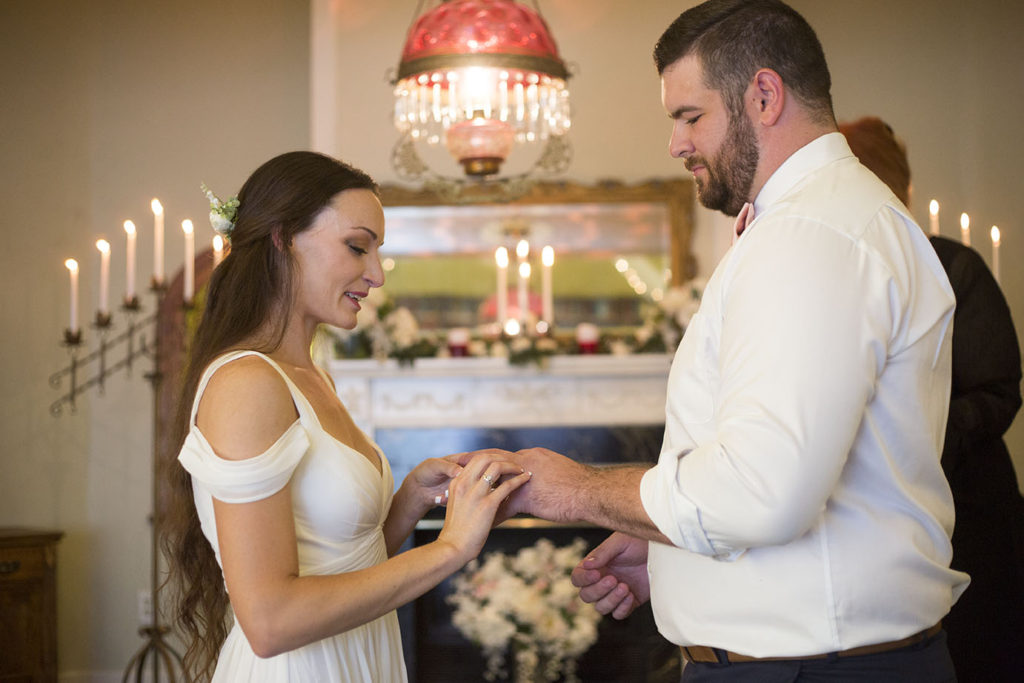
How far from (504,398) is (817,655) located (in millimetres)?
3344

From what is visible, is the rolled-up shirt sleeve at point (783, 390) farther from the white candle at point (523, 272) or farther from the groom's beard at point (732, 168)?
the white candle at point (523, 272)

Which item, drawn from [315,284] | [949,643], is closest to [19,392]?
[315,284]

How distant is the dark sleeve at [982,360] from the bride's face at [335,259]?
1403 mm

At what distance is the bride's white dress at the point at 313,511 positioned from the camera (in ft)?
4.97

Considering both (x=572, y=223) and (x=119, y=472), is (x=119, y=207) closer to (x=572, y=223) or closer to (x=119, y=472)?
(x=119, y=472)

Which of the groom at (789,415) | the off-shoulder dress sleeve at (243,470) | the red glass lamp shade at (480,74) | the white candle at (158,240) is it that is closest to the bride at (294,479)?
the off-shoulder dress sleeve at (243,470)

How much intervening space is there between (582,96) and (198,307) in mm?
2182

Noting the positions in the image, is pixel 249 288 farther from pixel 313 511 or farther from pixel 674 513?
pixel 674 513

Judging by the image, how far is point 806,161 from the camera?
1.48 meters

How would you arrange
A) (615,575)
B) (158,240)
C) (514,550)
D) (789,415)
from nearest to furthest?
(789,415) → (615,575) → (158,240) → (514,550)

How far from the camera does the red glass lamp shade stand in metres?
2.76

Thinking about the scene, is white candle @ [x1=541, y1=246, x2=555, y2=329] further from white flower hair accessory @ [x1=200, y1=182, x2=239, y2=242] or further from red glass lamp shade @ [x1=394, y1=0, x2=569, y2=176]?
white flower hair accessory @ [x1=200, y1=182, x2=239, y2=242]

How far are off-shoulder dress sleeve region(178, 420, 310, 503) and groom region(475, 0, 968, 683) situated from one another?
0.40 m

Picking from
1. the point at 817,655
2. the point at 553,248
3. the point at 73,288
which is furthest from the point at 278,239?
the point at 553,248
